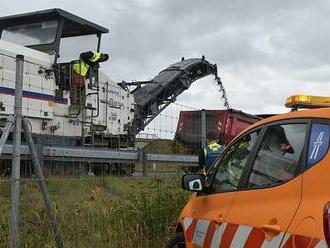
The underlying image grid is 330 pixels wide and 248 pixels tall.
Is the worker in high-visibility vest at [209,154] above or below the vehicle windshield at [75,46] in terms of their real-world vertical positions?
below

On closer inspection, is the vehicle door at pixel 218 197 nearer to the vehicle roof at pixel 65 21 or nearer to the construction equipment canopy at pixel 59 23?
the construction equipment canopy at pixel 59 23

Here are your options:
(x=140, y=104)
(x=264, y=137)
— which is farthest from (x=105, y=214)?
(x=140, y=104)

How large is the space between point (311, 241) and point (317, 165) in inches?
18.6

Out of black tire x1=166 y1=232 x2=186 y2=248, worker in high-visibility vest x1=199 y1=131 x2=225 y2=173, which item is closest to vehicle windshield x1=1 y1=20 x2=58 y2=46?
worker in high-visibility vest x1=199 y1=131 x2=225 y2=173

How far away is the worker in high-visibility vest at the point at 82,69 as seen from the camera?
14641 mm

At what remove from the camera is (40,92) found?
1355 cm

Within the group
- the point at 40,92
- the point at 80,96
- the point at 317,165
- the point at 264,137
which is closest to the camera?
the point at 317,165

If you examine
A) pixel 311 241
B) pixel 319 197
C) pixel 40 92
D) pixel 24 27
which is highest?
pixel 24 27

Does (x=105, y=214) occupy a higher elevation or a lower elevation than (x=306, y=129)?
lower

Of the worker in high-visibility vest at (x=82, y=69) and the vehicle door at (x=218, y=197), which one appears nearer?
the vehicle door at (x=218, y=197)

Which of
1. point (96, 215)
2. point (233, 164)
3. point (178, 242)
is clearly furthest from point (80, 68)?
point (233, 164)

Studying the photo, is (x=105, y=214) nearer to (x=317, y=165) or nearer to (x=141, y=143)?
(x=317, y=165)

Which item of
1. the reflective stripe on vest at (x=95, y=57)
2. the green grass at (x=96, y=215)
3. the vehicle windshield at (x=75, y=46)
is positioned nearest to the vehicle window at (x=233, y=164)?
the green grass at (x=96, y=215)

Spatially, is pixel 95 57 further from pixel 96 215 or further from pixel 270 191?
pixel 270 191
